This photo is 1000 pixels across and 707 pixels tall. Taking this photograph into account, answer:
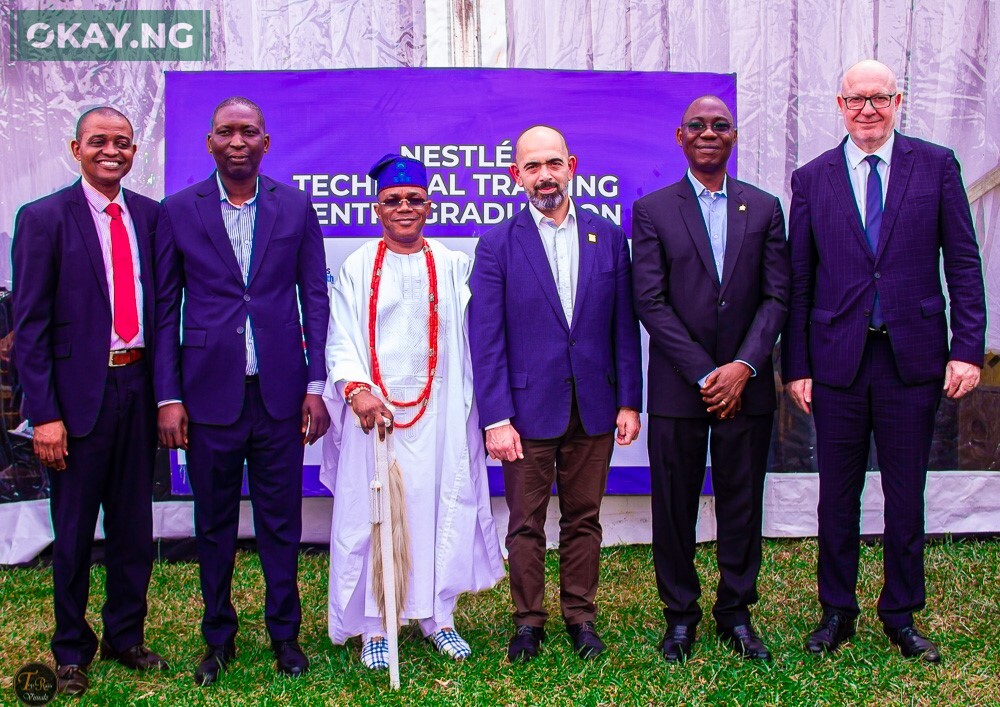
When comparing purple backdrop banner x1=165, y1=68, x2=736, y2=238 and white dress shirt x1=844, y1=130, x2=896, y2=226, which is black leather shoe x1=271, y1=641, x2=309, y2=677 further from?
white dress shirt x1=844, y1=130, x2=896, y2=226

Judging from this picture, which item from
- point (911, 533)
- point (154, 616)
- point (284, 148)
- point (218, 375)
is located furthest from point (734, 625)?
point (284, 148)

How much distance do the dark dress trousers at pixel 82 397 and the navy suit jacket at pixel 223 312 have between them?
0.39ft

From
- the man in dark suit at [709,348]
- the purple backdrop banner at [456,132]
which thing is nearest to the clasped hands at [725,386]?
the man in dark suit at [709,348]

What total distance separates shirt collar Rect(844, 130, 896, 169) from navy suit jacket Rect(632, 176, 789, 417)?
33 centimetres

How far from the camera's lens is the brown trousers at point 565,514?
12.2 feet

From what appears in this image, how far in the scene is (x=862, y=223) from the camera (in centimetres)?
361

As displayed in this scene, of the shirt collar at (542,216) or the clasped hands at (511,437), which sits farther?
the shirt collar at (542,216)

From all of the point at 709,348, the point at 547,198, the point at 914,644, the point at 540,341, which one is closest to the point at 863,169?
the point at 709,348

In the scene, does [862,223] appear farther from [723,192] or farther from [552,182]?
[552,182]

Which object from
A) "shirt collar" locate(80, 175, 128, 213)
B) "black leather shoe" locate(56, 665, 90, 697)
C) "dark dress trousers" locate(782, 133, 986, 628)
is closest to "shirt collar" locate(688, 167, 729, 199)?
"dark dress trousers" locate(782, 133, 986, 628)

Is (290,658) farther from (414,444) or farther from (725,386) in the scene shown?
(725,386)

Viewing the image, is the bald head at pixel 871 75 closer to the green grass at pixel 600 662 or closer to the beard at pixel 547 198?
the beard at pixel 547 198

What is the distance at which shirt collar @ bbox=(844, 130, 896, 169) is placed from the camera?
3.64 meters

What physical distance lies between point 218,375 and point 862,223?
240cm
